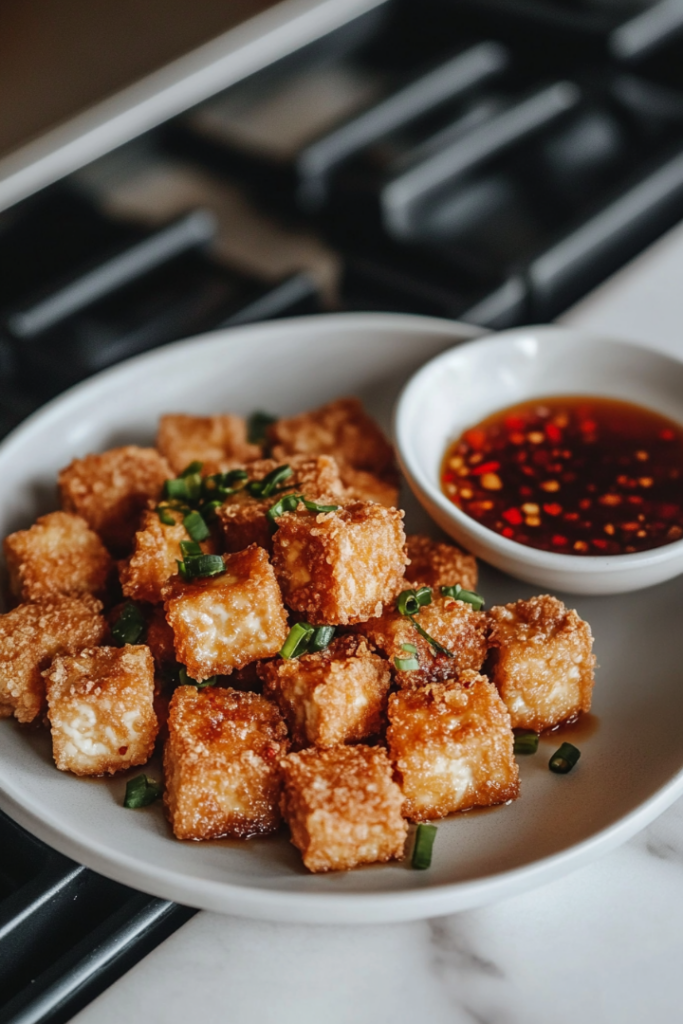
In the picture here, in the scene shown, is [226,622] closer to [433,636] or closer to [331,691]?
[331,691]

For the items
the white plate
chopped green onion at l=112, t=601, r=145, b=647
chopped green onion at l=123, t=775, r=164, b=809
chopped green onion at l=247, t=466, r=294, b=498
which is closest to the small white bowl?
the white plate

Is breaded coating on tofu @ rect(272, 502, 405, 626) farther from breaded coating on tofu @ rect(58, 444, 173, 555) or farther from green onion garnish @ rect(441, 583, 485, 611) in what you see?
breaded coating on tofu @ rect(58, 444, 173, 555)

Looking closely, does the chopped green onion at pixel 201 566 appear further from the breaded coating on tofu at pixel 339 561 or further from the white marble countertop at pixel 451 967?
the white marble countertop at pixel 451 967

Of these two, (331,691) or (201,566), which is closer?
(331,691)

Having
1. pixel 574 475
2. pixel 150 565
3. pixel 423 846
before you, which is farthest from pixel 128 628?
pixel 574 475

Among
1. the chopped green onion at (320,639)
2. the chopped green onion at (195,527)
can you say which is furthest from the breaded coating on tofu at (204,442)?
the chopped green onion at (320,639)

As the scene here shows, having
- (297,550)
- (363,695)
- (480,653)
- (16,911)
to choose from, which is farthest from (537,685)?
(16,911)

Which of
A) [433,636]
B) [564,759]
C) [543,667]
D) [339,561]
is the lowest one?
[564,759]

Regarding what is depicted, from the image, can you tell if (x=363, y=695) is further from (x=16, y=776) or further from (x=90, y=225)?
(x=90, y=225)
